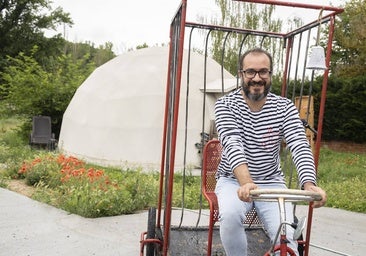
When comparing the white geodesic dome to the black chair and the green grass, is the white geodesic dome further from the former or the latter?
the green grass

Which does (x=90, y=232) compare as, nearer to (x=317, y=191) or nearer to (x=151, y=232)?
(x=151, y=232)

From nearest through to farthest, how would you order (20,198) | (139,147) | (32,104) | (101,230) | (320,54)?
(320,54)
(101,230)
(20,198)
(139,147)
(32,104)

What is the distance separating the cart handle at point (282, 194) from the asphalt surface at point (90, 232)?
2.38 meters

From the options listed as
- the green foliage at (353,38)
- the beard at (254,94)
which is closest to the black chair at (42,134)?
the green foliage at (353,38)

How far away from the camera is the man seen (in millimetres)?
2502

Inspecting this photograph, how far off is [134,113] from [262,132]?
9.65 m

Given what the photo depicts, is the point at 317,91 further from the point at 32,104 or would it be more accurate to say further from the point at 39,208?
the point at 39,208

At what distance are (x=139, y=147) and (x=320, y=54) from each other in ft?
30.2

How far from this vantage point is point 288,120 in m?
2.77

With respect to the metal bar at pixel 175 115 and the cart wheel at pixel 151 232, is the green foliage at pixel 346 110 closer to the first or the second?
the cart wheel at pixel 151 232

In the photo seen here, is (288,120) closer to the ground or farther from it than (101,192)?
farther from it

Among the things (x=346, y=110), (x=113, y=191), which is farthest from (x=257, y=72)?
(x=346, y=110)

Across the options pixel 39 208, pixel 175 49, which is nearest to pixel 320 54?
pixel 175 49

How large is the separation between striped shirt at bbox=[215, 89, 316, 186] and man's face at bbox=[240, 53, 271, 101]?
0.34 ft
